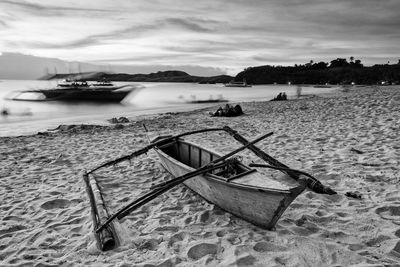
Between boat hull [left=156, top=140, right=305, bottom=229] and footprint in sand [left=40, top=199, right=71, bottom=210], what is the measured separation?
2.45 meters

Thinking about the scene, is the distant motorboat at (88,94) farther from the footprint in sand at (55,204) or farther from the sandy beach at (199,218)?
the footprint in sand at (55,204)

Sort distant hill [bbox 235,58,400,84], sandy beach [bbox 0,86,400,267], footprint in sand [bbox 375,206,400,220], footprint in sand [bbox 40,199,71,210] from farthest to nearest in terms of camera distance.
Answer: distant hill [bbox 235,58,400,84] → footprint in sand [bbox 40,199,71,210] → footprint in sand [bbox 375,206,400,220] → sandy beach [bbox 0,86,400,267]

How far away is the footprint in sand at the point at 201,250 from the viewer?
3502mm

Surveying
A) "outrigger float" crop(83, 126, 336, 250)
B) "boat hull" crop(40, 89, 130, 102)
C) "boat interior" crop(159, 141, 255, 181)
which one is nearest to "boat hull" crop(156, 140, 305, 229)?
"outrigger float" crop(83, 126, 336, 250)

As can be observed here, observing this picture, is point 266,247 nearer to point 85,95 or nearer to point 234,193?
point 234,193

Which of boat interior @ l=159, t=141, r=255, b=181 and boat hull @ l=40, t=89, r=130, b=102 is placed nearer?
boat interior @ l=159, t=141, r=255, b=181

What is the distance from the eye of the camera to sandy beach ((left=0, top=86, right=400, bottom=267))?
3.46m

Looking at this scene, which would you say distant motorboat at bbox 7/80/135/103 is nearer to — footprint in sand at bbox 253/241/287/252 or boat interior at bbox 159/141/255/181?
boat interior at bbox 159/141/255/181

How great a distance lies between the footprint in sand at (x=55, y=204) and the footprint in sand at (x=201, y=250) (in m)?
2.79

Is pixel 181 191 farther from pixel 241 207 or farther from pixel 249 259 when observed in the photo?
pixel 249 259

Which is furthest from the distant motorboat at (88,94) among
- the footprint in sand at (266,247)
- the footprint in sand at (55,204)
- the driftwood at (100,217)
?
the footprint in sand at (266,247)

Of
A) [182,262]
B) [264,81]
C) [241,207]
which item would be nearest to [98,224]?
[182,262]

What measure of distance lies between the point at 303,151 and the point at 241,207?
4.37 m

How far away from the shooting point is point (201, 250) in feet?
11.8
